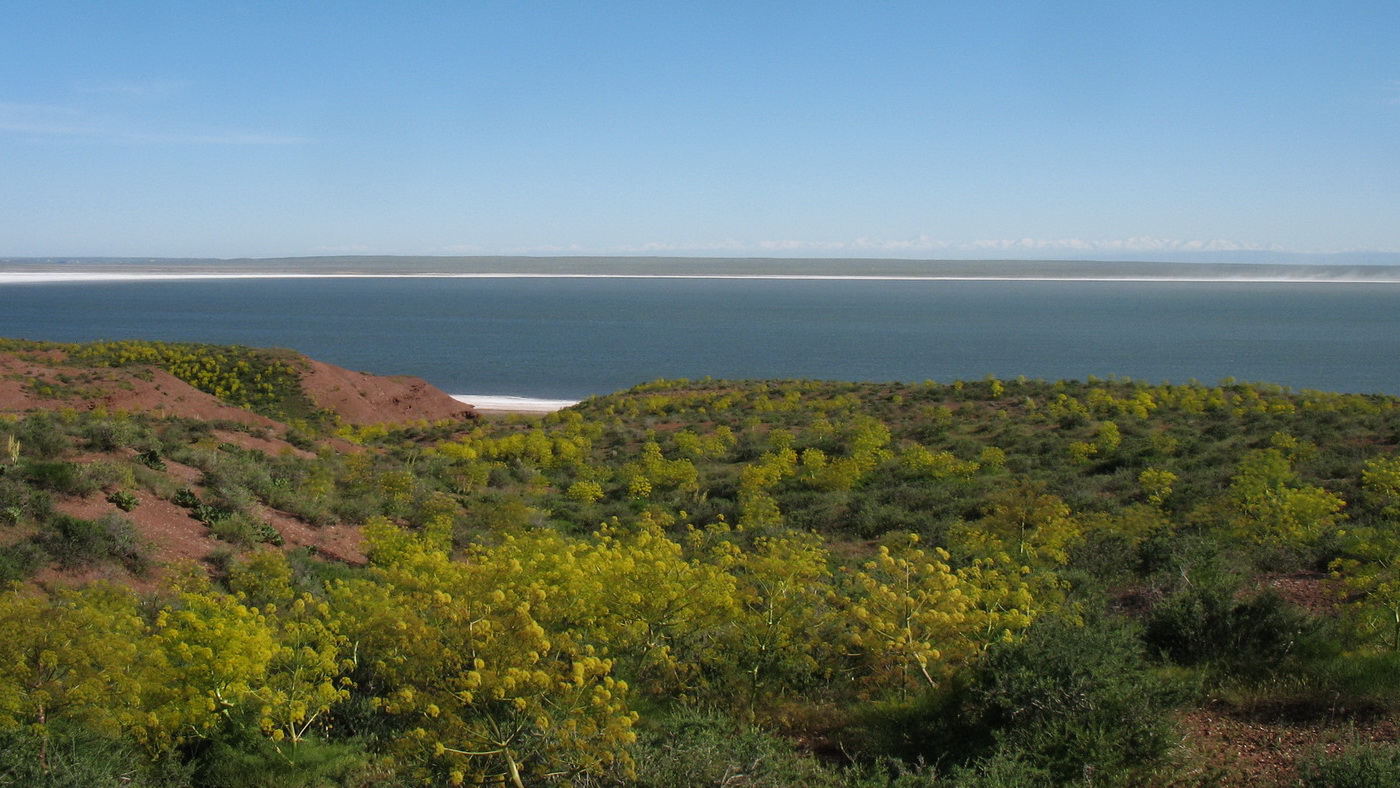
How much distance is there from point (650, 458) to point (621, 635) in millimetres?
15510

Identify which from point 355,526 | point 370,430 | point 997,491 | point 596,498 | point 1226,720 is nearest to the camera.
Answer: point 1226,720

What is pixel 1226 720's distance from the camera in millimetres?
8180

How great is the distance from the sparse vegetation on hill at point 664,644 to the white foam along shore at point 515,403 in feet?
113

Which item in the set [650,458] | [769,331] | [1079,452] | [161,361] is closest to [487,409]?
[161,361]

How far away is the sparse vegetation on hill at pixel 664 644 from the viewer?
6.37 metres

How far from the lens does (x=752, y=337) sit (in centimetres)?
10694

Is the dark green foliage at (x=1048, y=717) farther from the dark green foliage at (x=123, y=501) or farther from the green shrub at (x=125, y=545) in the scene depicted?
the dark green foliage at (x=123, y=501)

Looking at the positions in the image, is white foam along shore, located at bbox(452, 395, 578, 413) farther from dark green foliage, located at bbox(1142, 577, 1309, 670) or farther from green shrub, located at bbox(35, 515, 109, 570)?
dark green foliage, located at bbox(1142, 577, 1309, 670)

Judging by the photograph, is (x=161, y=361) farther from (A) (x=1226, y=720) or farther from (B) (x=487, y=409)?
(A) (x=1226, y=720)

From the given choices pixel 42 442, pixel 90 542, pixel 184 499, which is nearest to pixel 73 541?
pixel 90 542

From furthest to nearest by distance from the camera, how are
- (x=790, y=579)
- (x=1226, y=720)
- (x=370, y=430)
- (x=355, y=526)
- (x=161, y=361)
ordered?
(x=161, y=361) < (x=370, y=430) < (x=355, y=526) < (x=790, y=579) < (x=1226, y=720)

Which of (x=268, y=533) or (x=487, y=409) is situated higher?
(x=268, y=533)

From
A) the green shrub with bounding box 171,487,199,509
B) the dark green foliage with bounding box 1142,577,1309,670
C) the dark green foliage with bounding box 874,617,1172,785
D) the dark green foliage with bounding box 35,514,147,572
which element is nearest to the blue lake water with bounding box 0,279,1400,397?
the green shrub with bounding box 171,487,199,509

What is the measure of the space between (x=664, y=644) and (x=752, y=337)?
324 ft
